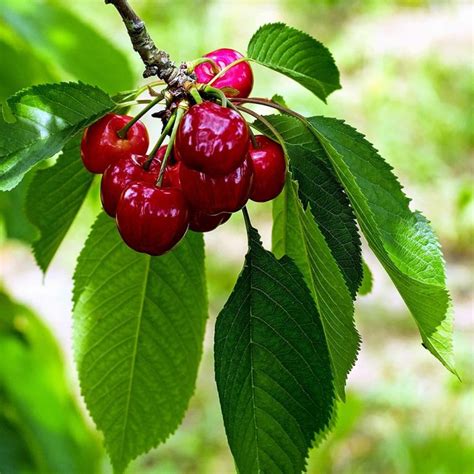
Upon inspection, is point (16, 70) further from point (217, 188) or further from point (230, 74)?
point (217, 188)

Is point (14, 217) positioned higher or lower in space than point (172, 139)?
higher

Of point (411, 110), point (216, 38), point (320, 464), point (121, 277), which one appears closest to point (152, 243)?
point (121, 277)

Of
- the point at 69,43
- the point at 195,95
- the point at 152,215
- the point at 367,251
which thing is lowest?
the point at 152,215

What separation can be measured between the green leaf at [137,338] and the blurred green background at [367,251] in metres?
0.13

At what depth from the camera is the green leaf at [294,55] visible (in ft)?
2.50

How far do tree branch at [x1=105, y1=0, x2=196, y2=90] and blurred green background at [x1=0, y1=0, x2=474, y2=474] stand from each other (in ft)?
0.91

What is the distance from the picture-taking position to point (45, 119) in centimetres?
66

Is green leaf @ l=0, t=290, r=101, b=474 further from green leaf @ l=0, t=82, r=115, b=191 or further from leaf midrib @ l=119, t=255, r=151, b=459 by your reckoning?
green leaf @ l=0, t=82, r=115, b=191

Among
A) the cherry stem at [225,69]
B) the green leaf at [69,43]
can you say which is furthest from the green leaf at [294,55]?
the green leaf at [69,43]

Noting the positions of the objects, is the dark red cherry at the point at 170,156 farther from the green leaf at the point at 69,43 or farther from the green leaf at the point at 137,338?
the green leaf at the point at 69,43

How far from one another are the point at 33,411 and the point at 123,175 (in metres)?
0.83

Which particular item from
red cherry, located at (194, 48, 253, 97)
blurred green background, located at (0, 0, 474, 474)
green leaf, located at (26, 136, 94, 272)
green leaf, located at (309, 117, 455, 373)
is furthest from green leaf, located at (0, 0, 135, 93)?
green leaf, located at (309, 117, 455, 373)

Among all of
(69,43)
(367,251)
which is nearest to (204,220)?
(69,43)

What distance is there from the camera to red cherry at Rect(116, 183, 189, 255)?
0.65 m
